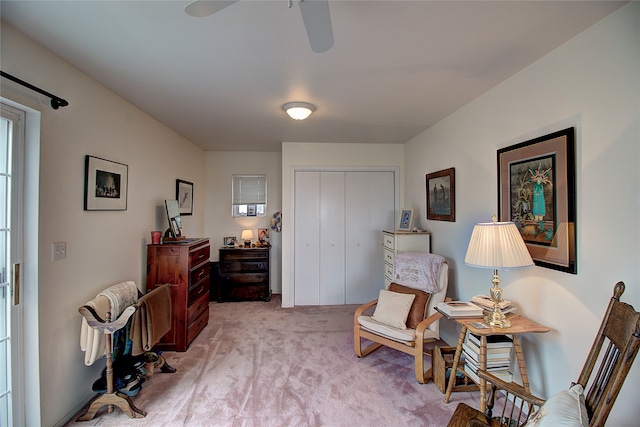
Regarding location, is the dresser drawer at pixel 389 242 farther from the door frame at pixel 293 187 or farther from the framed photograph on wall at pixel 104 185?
the framed photograph on wall at pixel 104 185

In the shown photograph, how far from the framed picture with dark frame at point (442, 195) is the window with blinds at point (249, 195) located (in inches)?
107

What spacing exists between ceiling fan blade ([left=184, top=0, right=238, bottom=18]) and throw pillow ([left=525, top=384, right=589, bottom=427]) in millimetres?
1876

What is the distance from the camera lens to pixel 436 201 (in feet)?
11.3

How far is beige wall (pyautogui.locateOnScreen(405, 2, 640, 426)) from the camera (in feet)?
4.70

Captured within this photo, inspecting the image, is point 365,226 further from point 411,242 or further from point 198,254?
point 198,254

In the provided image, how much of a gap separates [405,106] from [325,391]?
2.62m

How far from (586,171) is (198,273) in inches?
137

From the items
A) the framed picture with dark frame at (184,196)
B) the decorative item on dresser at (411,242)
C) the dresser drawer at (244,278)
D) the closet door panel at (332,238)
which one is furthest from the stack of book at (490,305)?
the framed picture with dark frame at (184,196)

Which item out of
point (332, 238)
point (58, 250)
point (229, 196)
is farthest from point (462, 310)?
point (229, 196)

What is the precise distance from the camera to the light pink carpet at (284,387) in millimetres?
2006

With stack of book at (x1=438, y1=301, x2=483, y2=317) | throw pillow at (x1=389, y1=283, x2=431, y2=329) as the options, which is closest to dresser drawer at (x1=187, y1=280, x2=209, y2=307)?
throw pillow at (x1=389, y1=283, x2=431, y2=329)

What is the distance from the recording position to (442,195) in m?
3.29

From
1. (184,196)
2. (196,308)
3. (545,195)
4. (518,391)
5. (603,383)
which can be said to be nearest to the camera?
(603,383)

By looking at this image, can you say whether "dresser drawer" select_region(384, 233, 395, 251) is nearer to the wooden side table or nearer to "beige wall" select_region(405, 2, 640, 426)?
"beige wall" select_region(405, 2, 640, 426)
